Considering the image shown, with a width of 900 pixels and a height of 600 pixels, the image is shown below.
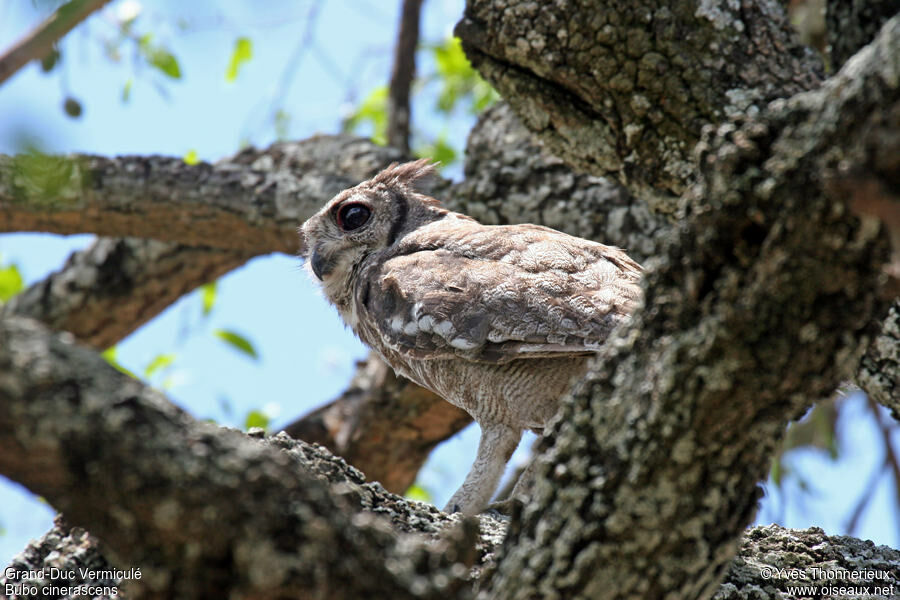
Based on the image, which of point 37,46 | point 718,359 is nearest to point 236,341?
point 37,46

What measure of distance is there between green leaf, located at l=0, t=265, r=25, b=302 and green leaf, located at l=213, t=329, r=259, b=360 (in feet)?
4.63

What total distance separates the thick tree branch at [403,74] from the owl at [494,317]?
5.92 feet

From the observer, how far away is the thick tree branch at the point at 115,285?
6418 millimetres

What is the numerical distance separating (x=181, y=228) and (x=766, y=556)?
14.4 ft

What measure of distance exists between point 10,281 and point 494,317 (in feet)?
12.4

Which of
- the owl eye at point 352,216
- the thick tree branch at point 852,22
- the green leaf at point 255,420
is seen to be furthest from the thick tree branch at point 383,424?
the thick tree branch at point 852,22

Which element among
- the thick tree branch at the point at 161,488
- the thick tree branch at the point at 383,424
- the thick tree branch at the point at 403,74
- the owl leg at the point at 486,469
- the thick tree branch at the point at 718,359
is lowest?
the thick tree branch at the point at 161,488

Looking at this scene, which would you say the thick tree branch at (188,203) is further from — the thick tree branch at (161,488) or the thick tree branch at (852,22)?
the thick tree branch at (161,488)

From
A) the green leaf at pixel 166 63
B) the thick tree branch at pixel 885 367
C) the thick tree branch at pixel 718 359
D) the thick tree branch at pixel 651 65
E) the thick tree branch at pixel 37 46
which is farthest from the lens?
the green leaf at pixel 166 63

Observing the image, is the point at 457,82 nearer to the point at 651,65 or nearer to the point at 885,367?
the point at 651,65

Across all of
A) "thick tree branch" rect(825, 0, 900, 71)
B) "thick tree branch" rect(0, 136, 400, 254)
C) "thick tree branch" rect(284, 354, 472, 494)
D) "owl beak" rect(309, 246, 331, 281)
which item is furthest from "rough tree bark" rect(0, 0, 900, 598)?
"thick tree branch" rect(284, 354, 472, 494)

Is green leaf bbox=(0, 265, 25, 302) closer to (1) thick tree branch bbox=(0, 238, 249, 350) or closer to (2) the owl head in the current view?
(1) thick tree branch bbox=(0, 238, 249, 350)

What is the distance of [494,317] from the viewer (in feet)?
14.9

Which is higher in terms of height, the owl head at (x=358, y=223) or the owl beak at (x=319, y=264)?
the owl head at (x=358, y=223)
